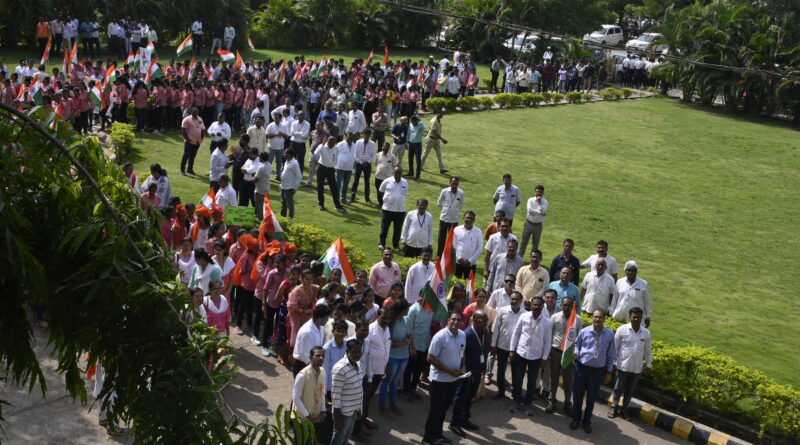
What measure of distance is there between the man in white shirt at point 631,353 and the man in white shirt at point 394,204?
5.61 metres

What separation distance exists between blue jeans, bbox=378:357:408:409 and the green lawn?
4746 mm

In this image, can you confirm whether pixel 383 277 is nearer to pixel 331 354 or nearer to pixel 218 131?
pixel 331 354

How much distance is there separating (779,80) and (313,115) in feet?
60.5

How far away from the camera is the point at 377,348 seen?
9.45 meters

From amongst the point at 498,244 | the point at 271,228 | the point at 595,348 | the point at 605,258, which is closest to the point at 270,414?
the point at 595,348

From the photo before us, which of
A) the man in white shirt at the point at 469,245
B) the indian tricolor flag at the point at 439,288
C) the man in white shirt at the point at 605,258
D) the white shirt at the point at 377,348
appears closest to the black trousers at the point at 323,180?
the man in white shirt at the point at 469,245

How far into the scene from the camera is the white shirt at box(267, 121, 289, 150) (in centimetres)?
1878

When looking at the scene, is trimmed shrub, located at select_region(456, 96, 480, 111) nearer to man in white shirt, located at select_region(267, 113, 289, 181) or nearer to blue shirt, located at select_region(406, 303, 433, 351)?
man in white shirt, located at select_region(267, 113, 289, 181)

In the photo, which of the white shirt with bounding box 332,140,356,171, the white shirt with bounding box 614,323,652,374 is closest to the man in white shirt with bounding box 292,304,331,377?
the white shirt with bounding box 614,323,652,374

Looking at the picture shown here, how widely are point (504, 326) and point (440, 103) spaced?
756 inches

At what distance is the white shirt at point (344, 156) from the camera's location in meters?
17.4

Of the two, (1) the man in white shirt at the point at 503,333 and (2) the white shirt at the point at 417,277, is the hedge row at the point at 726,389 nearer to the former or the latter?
(1) the man in white shirt at the point at 503,333

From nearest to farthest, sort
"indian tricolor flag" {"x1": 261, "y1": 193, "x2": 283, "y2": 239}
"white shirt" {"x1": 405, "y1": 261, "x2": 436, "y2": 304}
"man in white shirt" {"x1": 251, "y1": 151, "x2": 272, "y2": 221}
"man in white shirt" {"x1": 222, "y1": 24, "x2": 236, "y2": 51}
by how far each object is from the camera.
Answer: "white shirt" {"x1": 405, "y1": 261, "x2": 436, "y2": 304} → "indian tricolor flag" {"x1": 261, "y1": 193, "x2": 283, "y2": 239} → "man in white shirt" {"x1": 251, "y1": 151, "x2": 272, "y2": 221} → "man in white shirt" {"x1": 222, "y1": 24, "x2": 236, "y2": 51}

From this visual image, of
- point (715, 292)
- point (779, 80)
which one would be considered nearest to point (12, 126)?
point (715, 292)
